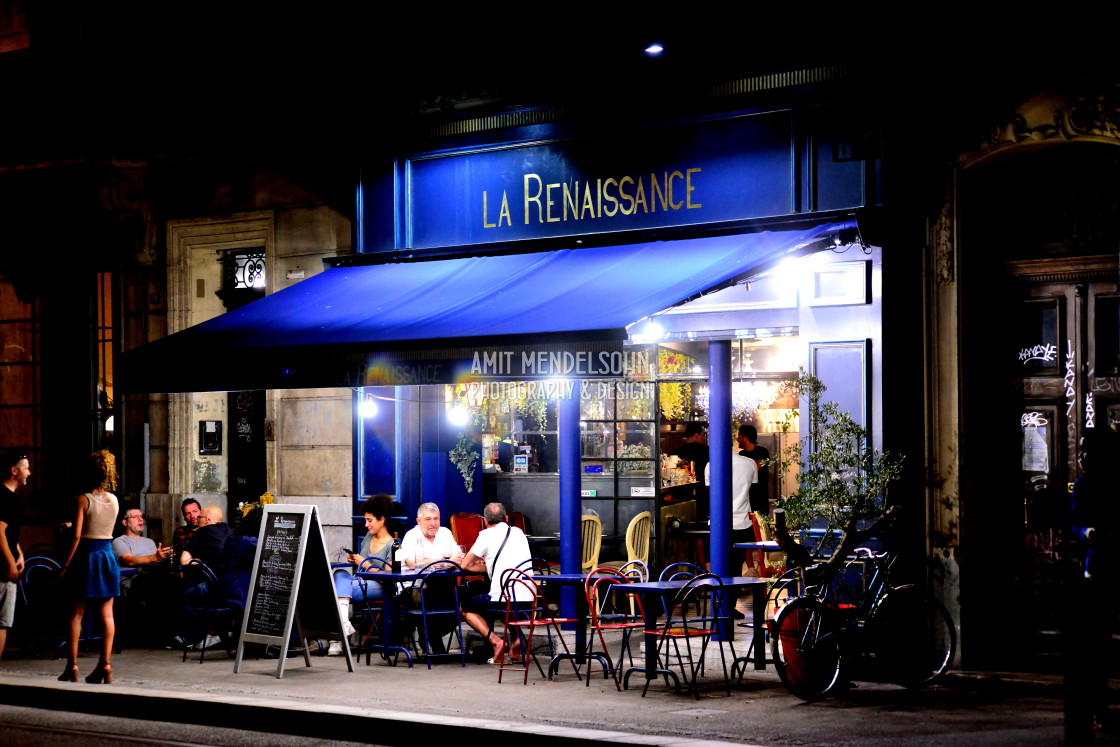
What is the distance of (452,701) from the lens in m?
9.51

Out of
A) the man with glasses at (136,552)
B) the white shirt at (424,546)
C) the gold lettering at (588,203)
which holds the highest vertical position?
the gold lettering at (588,203)

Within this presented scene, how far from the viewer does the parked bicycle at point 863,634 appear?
30.8 ft

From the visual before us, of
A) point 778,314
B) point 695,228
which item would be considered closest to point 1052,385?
point 778,314

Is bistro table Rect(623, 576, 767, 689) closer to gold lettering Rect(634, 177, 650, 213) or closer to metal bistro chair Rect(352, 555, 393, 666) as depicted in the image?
metal bistro chair Rect(352, 555, 393, 666)

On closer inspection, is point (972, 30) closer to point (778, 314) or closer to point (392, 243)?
point (778, 314)

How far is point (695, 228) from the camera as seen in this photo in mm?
12328

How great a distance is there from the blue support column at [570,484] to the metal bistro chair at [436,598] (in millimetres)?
1134

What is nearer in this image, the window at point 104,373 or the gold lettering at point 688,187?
the gold lettering at point 688,187

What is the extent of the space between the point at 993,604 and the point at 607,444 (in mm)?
4692

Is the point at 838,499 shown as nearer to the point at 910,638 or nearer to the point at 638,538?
the point at 910,638

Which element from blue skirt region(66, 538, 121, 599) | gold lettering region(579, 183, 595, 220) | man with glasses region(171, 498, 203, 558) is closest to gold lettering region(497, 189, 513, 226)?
gold lettering region(579, 183, 595, 220)

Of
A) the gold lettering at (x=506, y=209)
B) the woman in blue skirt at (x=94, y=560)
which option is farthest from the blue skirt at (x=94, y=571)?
the gold lettering at (x=506, y=209)

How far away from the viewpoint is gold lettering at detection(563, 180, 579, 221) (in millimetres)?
12969

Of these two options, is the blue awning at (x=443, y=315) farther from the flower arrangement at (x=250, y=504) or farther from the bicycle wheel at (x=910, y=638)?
the bicycle wheel at (x=910, y=638)
